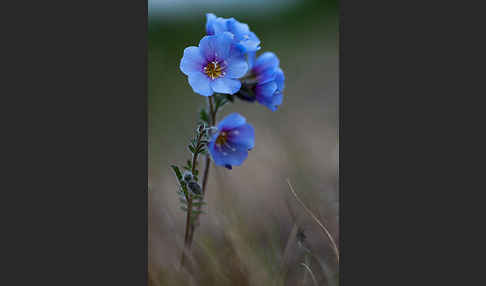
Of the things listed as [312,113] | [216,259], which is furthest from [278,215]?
[312,113]

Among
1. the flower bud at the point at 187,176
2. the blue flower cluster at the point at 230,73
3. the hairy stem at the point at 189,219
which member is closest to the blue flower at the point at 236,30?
the blue flower cluster at the point at 230,73

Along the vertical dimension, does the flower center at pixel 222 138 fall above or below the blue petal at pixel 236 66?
below

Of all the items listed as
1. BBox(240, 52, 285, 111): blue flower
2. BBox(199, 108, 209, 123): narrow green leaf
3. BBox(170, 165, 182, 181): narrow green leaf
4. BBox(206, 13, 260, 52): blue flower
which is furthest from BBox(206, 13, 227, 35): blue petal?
BBox(170, 165, 182, 181): narrow green leaf

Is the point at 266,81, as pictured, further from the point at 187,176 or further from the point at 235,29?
the point at 187,176

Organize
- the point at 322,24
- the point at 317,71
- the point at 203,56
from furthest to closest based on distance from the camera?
the point at 322,24 → the point at 317,71 → the point at 203,56

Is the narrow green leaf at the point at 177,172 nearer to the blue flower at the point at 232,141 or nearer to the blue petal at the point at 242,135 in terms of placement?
the blue flower at the point at 232,141

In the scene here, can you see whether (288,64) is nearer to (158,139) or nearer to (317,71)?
(317,71)

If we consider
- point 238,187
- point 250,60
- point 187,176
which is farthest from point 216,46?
point 238,187

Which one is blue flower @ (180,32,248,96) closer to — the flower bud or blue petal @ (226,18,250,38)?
blue petal @ (226,18,250,38)
